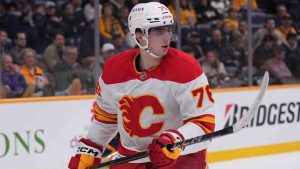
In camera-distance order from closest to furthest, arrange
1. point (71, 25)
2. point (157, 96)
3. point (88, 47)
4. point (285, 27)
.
→ point (157, 96) < point (88, 47) < point (71, 25) < point (285, 27)

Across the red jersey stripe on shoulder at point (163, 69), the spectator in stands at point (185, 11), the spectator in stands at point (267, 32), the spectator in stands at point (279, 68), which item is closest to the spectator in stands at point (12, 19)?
the spectator in stands at point (185, 11)

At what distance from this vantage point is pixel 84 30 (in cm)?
562

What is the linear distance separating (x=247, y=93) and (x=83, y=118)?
159 centimetres

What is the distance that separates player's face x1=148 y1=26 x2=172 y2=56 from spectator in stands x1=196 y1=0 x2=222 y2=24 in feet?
12.8

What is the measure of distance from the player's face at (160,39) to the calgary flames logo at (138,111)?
0.58 ft

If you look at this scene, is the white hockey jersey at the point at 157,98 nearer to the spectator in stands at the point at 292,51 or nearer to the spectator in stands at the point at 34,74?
the spectator in stands at the point at 34,74

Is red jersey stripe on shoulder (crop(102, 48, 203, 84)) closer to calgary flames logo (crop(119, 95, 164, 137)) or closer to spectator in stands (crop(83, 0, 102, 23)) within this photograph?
calgary flames logo (crop(119, 95, 164, 137))

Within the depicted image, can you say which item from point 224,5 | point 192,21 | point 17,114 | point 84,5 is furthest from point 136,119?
point 224,5

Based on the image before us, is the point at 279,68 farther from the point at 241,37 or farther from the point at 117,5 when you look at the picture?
the point at 117,5

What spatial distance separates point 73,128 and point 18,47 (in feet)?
2.45

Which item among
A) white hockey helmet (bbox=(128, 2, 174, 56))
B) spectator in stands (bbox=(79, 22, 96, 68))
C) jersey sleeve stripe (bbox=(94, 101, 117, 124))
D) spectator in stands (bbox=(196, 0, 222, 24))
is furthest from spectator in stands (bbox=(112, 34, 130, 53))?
white hockey helmet (bbox=(128, 2, 174, 56))

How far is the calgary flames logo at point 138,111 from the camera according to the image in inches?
102

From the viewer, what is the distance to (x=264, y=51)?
258 inches

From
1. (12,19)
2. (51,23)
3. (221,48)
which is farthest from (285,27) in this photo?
(12,19)
